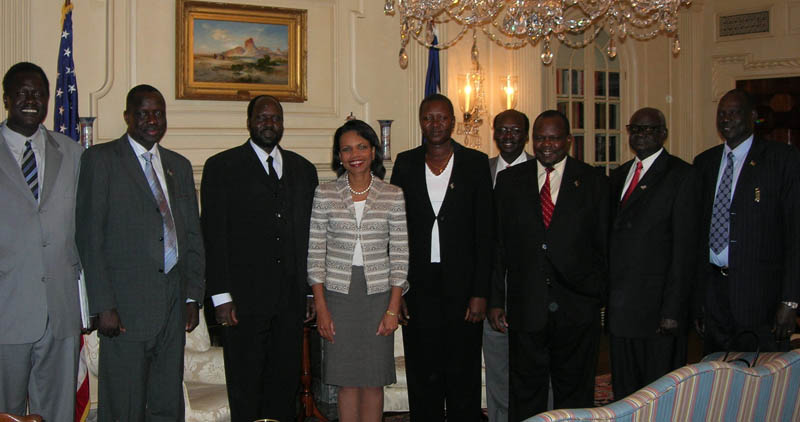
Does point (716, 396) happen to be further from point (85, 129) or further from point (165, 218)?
point (85, 129)

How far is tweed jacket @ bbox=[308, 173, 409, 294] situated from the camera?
339cm

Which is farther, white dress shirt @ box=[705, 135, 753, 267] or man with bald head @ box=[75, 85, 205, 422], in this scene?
white dress shirt @ box=[705, 135, 753, 267]

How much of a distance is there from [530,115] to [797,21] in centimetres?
316

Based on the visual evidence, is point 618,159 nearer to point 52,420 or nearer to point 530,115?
point 530,115

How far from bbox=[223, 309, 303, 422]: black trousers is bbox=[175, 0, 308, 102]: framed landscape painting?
10.6 ft

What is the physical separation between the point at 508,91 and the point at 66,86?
4.13 metres

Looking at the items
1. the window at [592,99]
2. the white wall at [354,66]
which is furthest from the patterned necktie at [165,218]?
the window at [592,99]

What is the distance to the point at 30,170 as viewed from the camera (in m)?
3.20

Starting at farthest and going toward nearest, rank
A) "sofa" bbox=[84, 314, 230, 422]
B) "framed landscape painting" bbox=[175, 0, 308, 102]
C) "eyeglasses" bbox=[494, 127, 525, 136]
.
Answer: "framed landscape painting" bbox=[175, 0, 308, 102] → "eyeglasses" bbox=[494, 127, 525, 136] → "sofa" bbox=[84, 314, 230, 422]

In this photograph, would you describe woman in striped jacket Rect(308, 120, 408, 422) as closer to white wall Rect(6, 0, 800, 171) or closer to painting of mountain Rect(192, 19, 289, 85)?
white wall Rect(6, 0, 800, 171)

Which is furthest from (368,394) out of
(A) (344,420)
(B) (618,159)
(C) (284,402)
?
(B) (618,159)

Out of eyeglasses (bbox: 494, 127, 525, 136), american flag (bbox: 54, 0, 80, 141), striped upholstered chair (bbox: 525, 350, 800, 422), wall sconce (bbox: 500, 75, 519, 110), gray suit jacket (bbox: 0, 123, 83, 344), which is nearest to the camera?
striped upholstered chair (bbox: 525, 350, 800, 422)

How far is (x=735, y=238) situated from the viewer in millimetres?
3516

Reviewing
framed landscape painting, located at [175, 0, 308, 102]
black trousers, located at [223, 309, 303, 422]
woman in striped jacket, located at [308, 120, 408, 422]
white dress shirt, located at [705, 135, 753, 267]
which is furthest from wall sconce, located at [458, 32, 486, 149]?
black trousers, located at [223, 309, 303, 422]
